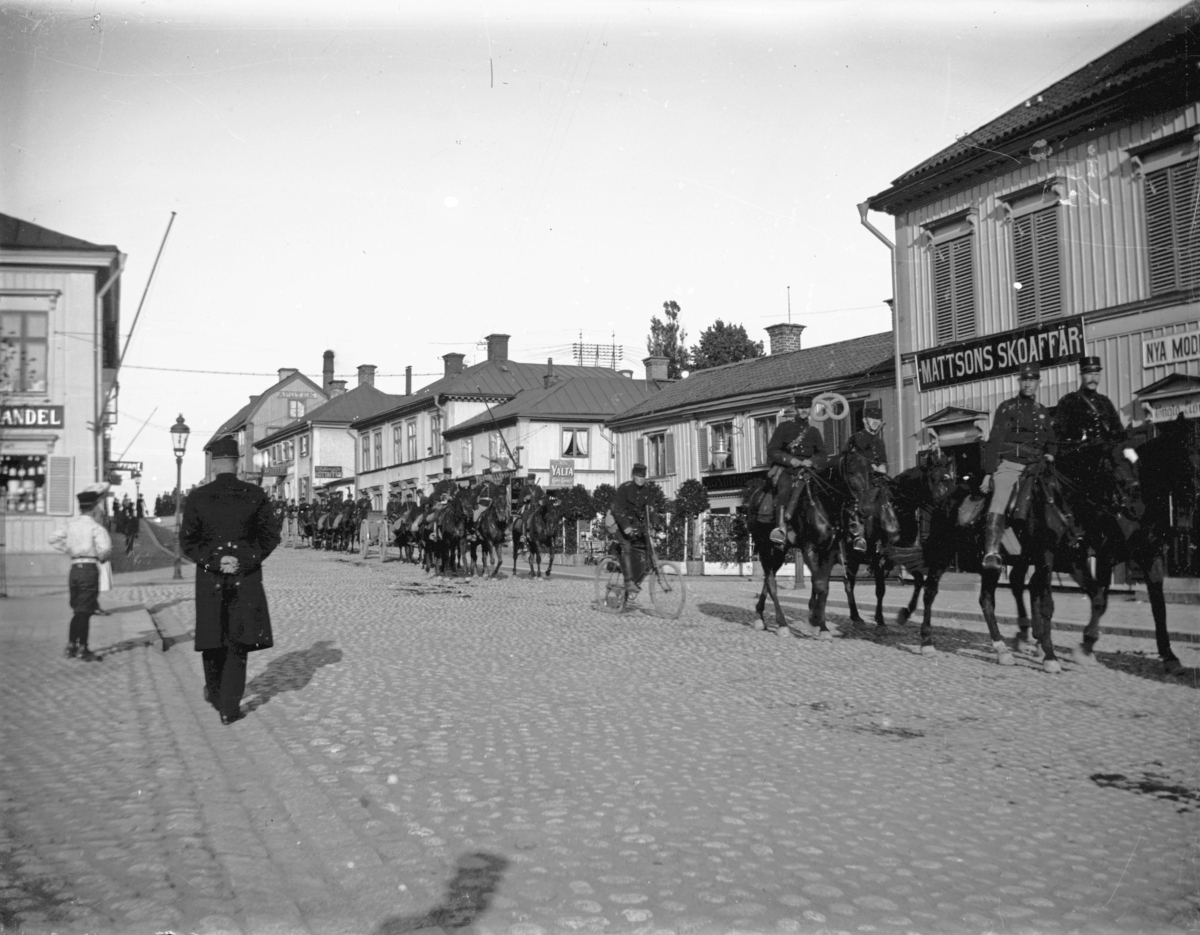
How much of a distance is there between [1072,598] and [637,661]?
10365 mm

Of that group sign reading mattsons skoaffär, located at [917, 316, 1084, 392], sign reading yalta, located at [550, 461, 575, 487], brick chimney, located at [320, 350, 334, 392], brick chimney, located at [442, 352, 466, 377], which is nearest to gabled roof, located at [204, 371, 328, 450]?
brick chimney, located at [320, 350, 334, 392]

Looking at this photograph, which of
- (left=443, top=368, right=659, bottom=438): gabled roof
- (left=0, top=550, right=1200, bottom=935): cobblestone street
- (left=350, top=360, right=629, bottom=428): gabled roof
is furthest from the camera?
(left=350, top=360, right=629, bottom=428): gabled roof

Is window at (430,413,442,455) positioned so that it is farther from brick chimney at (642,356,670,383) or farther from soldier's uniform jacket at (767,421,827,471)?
soldier's uniform jacket at (767,421,827,471)

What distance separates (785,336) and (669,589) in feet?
91.4

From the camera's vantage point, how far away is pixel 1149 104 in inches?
643

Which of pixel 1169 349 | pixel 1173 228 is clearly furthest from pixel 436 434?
pixel 1173 228

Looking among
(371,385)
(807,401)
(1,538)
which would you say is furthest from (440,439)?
(807,401)

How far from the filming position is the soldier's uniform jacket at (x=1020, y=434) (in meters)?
9.98

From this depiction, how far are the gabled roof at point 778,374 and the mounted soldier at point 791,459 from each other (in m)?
16.0

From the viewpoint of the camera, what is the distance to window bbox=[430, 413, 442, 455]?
55.5 metres

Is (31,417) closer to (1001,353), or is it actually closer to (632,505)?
(632,505)

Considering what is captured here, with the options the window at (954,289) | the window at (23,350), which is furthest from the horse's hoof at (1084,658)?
the window at (23,350)

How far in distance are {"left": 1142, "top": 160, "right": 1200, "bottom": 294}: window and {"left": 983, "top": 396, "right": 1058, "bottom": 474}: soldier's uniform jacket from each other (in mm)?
6778

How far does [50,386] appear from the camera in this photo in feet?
46.5
